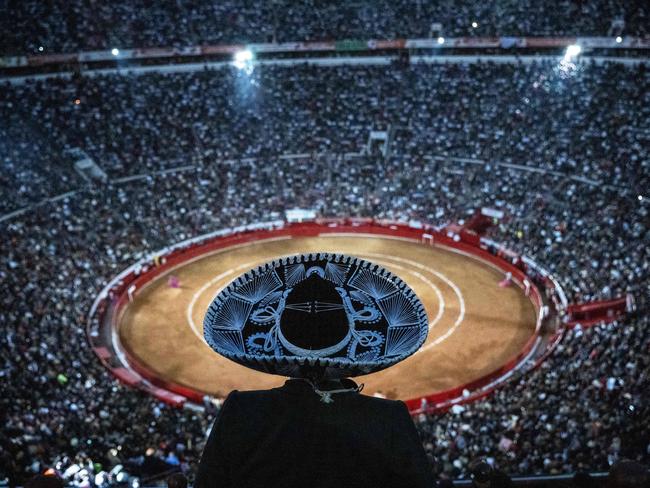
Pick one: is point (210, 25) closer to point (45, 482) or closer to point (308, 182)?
point (308, 182)

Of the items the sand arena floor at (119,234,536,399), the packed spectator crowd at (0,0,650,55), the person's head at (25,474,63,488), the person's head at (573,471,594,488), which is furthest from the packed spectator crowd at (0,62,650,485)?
the person's head at (25,474,63,488)

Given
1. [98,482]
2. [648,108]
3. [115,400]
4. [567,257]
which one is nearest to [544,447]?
[98,482]

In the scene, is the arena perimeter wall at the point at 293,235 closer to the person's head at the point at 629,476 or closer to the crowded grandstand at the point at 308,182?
the crowded grandstand at the point at 308,182

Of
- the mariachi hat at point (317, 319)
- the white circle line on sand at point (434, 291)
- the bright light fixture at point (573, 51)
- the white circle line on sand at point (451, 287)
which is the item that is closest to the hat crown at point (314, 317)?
the mariachi hat at point (317, 319)

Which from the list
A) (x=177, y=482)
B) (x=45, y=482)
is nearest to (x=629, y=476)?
(x=45, y=482)

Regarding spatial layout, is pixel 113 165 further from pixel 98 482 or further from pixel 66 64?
pixel 98 482

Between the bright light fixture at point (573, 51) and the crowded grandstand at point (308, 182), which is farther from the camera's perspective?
the bright light fixture at point (573, 51)
